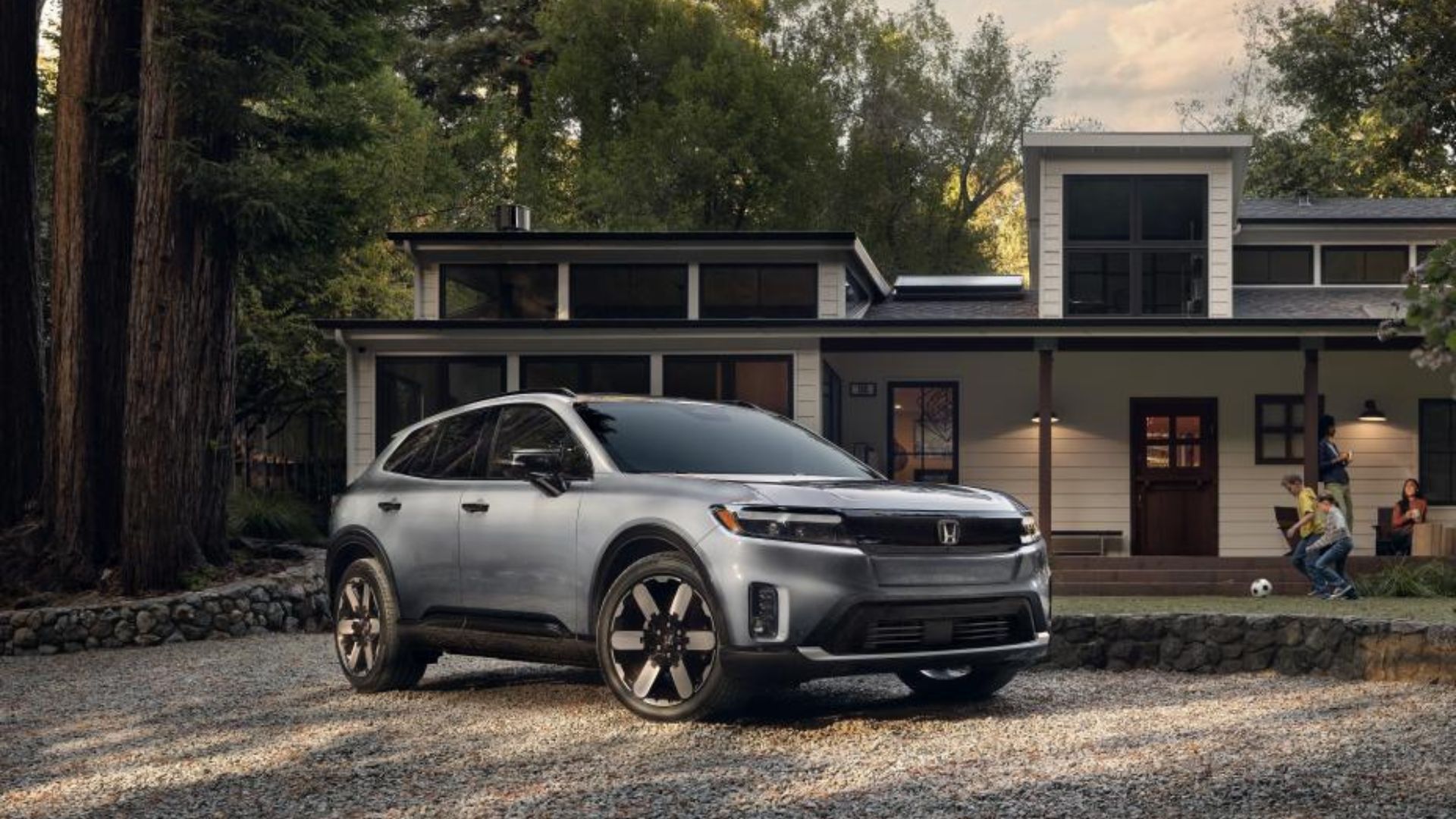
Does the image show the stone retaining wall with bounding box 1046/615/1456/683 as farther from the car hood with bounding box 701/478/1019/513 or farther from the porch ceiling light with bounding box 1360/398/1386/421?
the porch ceiling light with bounding box 1360/398/1386/421

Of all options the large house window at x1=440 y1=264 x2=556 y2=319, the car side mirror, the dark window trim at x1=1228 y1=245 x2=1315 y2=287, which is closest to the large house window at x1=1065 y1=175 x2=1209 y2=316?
the dark window trim at x1=1228 y1=245 x2=1315 y2=287

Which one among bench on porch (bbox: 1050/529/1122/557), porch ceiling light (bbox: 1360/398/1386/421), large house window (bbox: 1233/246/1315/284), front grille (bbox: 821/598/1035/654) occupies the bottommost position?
bench on porch (bbox: 1050/529/1122/557)

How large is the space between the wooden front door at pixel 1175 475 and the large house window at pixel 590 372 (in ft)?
23.6

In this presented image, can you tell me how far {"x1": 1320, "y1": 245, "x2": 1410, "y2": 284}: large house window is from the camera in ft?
81.8

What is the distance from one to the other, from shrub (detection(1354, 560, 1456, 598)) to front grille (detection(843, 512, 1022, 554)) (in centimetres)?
1114

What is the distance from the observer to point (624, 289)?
23.7 m

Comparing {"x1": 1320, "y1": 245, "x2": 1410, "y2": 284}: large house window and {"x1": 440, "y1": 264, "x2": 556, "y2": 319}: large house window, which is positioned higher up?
{"x1": 1320, "y1": 245, "x2": 1410, "y2": 284}: large house window

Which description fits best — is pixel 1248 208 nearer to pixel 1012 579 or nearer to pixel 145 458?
pixel 145 458

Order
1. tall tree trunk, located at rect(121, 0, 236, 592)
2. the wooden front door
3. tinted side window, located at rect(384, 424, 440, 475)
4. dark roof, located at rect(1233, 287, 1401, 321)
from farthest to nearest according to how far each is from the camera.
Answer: the wooden front door < dark roof, located at rect(1233, 287, 1401, 321) < tall tree trunk, located at rect(121, 0, 236, 592) < tinted side window, located at rect(384, 424, 440, 475)

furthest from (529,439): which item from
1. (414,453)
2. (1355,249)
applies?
(1355,249)

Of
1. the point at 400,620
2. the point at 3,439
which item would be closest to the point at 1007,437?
the point at 3,439

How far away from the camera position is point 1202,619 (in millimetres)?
10648

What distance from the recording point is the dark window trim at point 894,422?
23.5 metres

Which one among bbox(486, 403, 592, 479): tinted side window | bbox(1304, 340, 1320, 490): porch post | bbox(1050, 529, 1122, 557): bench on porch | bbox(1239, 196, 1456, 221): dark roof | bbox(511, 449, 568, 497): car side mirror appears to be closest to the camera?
bbox(511, 449, 568, 497): car side mirror
